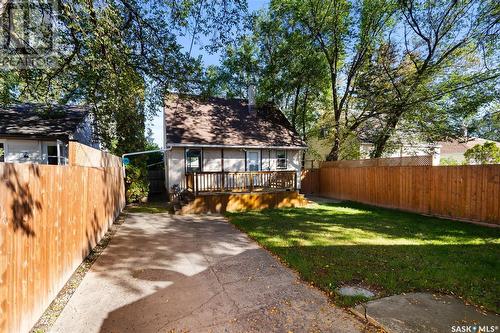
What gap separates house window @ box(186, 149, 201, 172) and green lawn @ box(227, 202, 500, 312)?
5245 mm

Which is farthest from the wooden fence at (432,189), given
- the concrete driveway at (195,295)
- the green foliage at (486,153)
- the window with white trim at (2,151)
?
the window with white trim at (2,151)

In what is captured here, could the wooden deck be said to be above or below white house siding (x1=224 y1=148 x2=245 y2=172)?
below

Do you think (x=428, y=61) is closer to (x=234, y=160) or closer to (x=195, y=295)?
(x=234, y=160)

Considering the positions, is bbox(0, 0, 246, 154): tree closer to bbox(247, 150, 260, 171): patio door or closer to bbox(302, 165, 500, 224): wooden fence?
bbox(247, 150, 260, 171): patio door

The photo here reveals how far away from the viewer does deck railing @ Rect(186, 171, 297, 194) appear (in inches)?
447

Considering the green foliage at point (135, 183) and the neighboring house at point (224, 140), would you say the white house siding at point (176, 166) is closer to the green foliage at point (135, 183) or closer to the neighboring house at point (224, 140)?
the neighboring house at point (224, 140)

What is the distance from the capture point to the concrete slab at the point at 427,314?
2.88 meters

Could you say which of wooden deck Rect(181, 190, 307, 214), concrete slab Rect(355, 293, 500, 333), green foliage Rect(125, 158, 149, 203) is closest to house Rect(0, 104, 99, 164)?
green foliage Rect(125, 158, 149, 203)

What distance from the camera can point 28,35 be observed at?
6652 millimetres

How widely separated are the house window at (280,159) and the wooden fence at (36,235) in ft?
38.6

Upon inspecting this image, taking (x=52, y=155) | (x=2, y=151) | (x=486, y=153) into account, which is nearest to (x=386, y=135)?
(x=486, y=153)

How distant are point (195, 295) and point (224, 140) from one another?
10.7 m

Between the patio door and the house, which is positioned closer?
the house

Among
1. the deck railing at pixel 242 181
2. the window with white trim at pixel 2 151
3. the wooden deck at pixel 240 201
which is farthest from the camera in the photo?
the window with white trim at pixel 2 151
